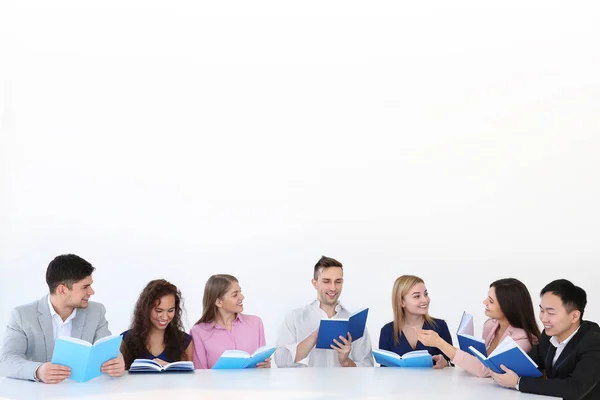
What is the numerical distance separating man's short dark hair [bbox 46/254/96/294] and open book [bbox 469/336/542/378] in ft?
7.03

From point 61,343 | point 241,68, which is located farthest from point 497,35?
point 61,343

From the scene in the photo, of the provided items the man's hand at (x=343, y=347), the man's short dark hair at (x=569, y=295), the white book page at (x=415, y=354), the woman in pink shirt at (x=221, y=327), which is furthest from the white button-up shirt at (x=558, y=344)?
the woman in pink shirt at (x=221, y=327)

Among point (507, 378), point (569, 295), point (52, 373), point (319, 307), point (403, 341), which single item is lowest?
point (52, 373)

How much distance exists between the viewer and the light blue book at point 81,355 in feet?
11.8

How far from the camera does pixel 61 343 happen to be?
3.61 m

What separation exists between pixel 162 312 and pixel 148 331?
15cm

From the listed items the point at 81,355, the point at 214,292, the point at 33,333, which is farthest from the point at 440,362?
the point at 33,333

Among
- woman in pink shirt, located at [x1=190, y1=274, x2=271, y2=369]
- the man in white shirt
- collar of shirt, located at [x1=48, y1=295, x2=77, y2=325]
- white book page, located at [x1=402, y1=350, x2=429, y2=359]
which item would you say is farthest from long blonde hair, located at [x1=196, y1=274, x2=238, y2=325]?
white book page, located at [x1=402, y1=350, x2=429, y2=359]

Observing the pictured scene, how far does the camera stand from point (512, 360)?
143 inches

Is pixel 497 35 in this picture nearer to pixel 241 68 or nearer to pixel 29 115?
pixel 241 68

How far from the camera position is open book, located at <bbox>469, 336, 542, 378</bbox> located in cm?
357

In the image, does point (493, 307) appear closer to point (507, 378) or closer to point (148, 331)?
point (507, 378)

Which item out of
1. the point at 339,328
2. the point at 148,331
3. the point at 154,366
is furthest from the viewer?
the point at 339,328

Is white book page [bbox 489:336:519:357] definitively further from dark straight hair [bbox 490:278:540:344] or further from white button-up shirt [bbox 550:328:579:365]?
dark straight hair [bbox 490:278:540:344]
